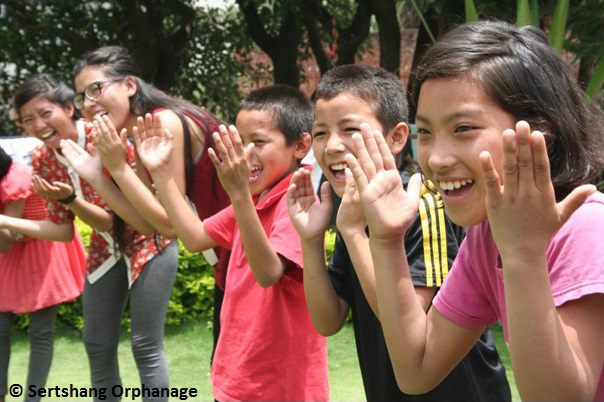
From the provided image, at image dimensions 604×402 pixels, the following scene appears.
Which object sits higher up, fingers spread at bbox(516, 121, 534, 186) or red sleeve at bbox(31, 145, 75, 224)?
red sleeve at bbox(31, 145, 75, 224)

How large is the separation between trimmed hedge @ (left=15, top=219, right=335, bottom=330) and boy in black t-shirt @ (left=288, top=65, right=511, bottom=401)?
3.29m

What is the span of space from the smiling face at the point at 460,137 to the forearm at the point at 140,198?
5.61 feet

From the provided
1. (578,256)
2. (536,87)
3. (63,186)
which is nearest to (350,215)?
(536,87)

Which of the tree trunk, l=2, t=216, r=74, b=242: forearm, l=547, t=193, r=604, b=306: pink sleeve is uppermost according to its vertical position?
the tree trunk

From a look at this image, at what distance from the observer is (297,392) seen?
2.54 m

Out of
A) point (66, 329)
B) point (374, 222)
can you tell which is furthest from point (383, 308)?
point (66, 329)

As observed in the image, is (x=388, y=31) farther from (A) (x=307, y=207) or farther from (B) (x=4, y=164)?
(A) (x=307, y=207)

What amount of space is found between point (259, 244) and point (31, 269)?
2.11m

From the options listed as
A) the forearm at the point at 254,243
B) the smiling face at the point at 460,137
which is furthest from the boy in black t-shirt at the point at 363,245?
the smiling face at the point at 460,137

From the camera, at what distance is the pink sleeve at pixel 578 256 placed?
1255 millimetres

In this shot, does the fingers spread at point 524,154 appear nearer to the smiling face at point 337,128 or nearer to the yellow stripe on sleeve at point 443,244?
→ the yellow stripe on sleeve at point 443,244

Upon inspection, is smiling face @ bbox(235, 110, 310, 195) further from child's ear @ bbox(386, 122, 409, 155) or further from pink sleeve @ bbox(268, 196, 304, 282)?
child's ear @ bbox(386, 122, 409, 155)

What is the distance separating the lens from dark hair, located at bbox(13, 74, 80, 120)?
151 inches

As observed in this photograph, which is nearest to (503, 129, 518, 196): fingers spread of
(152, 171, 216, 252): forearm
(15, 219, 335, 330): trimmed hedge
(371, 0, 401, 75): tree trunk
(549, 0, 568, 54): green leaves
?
(152, 171, 216, 252): forearm
